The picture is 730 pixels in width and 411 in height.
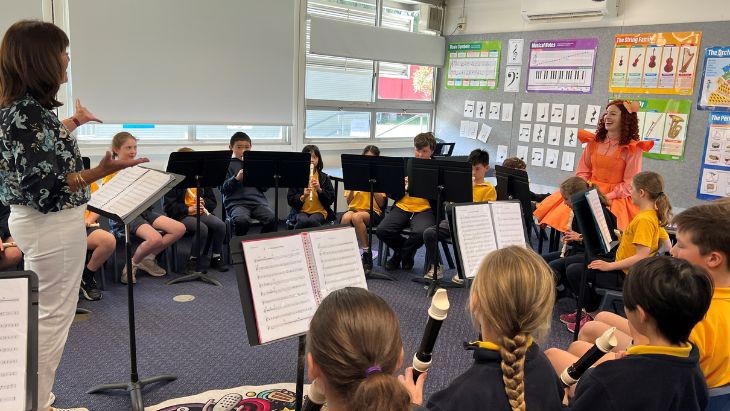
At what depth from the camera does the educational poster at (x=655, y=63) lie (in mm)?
5012

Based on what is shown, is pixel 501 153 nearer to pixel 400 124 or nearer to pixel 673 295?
pixel 400 124

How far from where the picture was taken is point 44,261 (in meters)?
1.97

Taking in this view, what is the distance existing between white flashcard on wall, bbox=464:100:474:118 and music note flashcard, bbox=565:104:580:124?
1.34 m

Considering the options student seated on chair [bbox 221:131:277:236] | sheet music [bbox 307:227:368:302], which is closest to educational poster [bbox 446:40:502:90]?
student seated on chair [bbox 221:131:277:236]

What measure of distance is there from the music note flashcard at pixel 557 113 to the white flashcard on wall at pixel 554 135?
78 millimetres

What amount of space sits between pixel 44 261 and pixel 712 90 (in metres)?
5.28

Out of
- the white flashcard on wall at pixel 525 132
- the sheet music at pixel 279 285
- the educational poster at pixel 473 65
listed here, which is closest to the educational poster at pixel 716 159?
the white flashcard on wall at pixel 525 132

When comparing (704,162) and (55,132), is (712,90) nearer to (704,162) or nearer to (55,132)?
(704,162)

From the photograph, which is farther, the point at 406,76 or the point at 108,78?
the point at 406,76

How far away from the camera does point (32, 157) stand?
6.26ft

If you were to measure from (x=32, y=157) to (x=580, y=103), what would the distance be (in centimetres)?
534

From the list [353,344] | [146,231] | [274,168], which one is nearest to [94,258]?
[146,231]

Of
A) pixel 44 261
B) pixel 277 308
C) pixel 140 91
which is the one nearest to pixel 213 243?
pixel 140 91

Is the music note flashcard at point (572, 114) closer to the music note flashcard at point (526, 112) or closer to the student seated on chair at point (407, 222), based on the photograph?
the music note flashcard at point (526, 112)
